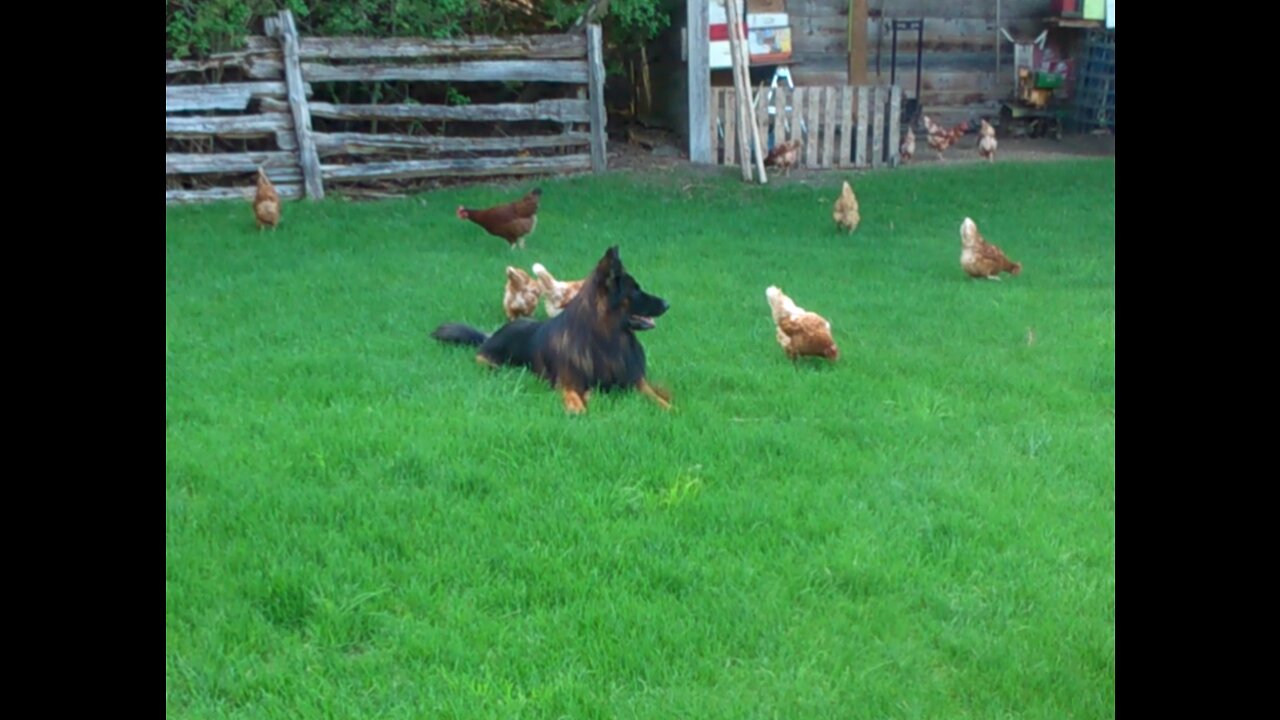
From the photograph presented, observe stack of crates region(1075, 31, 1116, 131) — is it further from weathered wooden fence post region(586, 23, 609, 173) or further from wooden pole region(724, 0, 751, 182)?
weathered wooden fence post region(586, 23, 609, 173)

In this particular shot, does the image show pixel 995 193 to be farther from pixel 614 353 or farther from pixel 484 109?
pixel 614 353

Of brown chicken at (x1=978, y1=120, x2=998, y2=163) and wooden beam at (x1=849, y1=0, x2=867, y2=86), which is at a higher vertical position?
wooden beam at (x1=849, y1=0, x2=867, y2=86)

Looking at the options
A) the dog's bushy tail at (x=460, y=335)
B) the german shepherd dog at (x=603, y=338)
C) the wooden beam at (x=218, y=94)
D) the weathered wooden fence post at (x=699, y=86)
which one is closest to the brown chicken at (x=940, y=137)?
the weathered wooden fence post at (x=699, y=86)

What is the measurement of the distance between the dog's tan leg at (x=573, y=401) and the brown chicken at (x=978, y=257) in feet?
16.3

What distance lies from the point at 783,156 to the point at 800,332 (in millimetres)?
8770

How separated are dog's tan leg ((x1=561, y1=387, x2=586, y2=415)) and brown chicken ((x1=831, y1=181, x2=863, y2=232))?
259 inches

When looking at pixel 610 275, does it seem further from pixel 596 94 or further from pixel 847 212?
pixel 596 94

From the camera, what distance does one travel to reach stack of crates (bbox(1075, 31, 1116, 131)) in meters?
21.0

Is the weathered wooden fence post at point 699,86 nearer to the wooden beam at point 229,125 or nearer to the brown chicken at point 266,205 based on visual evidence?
the wooden beam at point 229,125

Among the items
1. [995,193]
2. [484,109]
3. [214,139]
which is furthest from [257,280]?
[995,193]

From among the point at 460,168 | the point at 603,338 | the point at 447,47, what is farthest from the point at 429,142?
the point at 603,338

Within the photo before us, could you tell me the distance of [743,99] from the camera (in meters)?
16.0

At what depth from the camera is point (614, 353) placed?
740cm

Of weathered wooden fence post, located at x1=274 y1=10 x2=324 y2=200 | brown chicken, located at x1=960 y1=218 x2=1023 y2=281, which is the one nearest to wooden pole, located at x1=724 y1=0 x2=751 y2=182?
weathered wooden fence post, located at x1=274 y1=10 x2=324 y2=200
